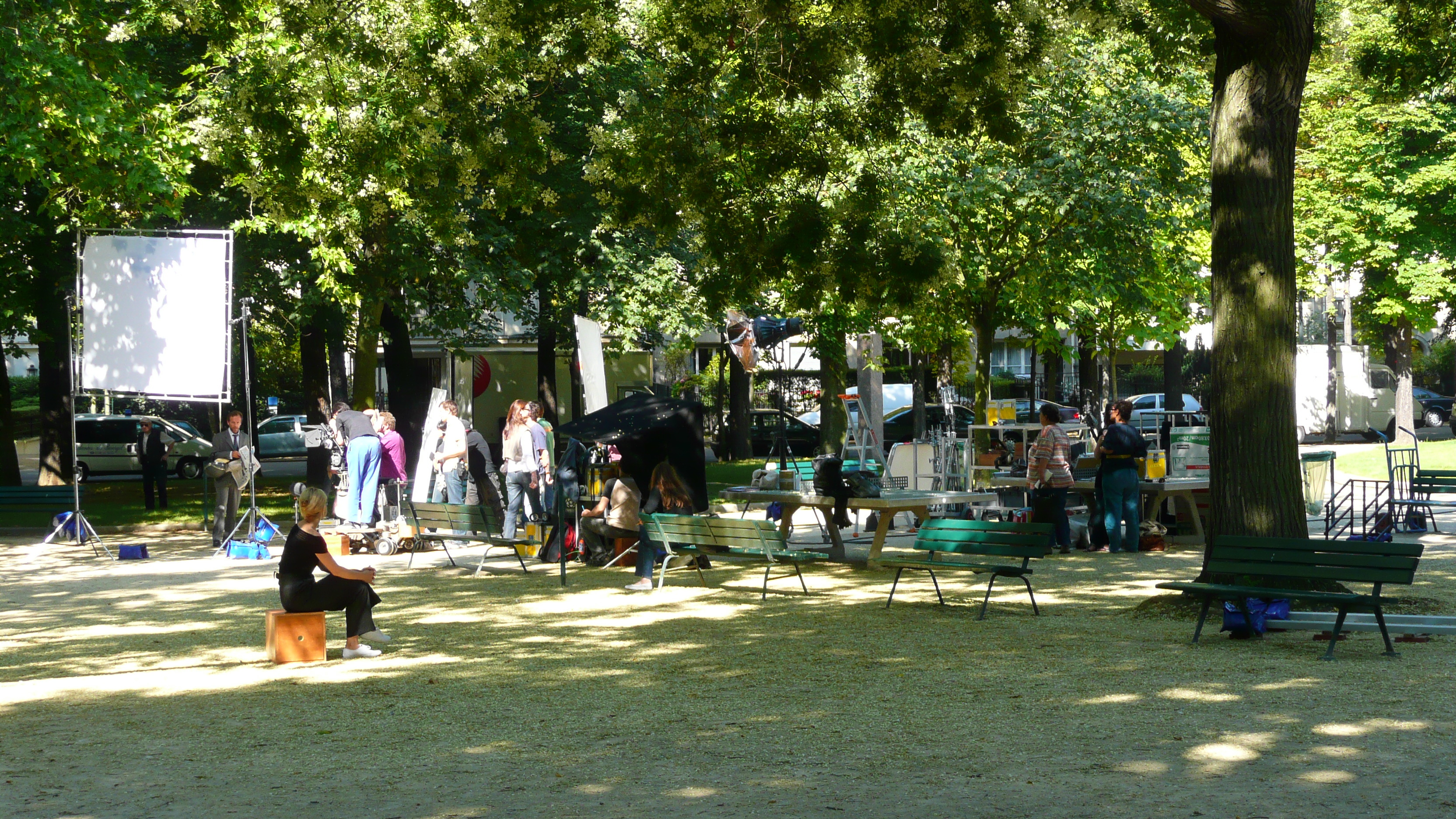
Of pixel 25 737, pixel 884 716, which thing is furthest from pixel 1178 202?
pixel 25 737

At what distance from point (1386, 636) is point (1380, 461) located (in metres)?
21.2

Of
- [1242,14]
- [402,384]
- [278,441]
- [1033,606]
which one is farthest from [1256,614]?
[278,441]

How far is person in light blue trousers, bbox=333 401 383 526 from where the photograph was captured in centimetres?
1736

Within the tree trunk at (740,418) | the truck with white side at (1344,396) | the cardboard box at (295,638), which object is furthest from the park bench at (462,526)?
the truck with white side at (1344,396)

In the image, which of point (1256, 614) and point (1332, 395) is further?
point (1332, 395)

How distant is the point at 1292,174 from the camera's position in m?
10.6

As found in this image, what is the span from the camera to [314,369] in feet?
85.0

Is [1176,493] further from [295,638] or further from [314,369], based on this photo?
[314,369]

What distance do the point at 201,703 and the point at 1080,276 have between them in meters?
19.3

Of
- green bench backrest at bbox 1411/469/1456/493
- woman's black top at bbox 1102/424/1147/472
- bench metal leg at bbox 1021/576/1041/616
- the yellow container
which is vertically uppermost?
woman's black top at bbox 1102/424/1147/472

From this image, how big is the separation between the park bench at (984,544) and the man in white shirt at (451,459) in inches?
283

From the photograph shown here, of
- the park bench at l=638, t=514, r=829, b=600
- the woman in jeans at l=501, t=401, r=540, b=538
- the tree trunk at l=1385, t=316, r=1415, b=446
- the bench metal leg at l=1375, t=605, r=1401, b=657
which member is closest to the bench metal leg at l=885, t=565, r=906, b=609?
the park bench at l=638, t=514, r=829, b=600

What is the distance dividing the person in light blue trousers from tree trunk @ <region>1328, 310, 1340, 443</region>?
28.7 meters

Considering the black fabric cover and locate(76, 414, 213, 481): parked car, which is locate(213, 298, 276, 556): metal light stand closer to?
the black fabric cover
